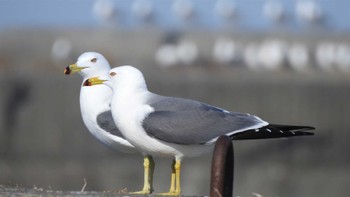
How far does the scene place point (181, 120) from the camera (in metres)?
7.26

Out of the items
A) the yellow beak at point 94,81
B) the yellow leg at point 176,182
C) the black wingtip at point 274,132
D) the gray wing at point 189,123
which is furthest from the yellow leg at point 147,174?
the black wingtip at point 274,132

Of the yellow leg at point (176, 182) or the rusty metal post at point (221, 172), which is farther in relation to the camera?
the yellow leg at point (176, 182)

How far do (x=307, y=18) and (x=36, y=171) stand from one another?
4257cm

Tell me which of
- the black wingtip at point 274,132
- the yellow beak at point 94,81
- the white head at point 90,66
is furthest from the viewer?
the white head at point 90,66

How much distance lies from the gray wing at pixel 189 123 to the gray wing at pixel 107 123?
24.8 inches

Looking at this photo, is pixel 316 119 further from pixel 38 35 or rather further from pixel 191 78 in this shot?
pixel 38 35

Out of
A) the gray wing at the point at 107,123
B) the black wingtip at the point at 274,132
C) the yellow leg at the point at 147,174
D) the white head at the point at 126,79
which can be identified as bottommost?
the yellow leg at the point at 147,174

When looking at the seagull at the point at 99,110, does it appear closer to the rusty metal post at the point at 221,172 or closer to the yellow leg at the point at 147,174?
the yellow leg at the point at 147,174

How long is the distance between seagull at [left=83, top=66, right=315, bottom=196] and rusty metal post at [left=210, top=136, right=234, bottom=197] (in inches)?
42.8

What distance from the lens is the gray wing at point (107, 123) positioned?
789 centimetres

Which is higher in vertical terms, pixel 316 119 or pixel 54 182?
pixel 316 119

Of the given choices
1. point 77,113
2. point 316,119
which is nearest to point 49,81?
point 77,113

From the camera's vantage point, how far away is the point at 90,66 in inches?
331

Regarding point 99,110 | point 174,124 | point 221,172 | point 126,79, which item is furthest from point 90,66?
point 221,172
